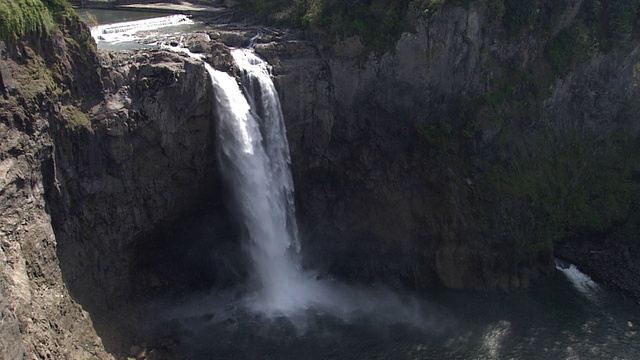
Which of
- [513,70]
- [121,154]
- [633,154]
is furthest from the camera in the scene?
[633,154]

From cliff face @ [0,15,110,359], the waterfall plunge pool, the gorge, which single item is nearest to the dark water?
the waterfall plunge pool

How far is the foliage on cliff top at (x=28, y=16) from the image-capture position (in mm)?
19970

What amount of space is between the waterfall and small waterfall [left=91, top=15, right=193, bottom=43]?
7.07 meters

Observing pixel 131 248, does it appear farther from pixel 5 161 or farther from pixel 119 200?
pixel 5 161

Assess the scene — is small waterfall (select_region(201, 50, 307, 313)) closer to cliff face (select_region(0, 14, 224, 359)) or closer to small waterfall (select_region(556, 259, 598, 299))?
cliff face (select_region(0, 14, 224, 359))

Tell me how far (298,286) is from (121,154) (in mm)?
11886

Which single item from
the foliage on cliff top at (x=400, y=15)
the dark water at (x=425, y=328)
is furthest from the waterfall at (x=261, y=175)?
the foliage on cliff top at (x=400, y=15)

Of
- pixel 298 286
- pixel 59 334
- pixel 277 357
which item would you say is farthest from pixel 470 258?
pixel 59 334

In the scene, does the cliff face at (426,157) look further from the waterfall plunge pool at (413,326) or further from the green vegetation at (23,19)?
the green vegetation at (23,19)

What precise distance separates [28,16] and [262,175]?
1265 centimetres

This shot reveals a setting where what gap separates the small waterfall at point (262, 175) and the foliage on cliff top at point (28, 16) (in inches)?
274

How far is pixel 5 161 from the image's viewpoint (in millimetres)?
18844

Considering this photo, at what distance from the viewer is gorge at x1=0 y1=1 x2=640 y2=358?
77.0 ft

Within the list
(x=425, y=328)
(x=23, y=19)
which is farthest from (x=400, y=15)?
(x=23, y=19)
